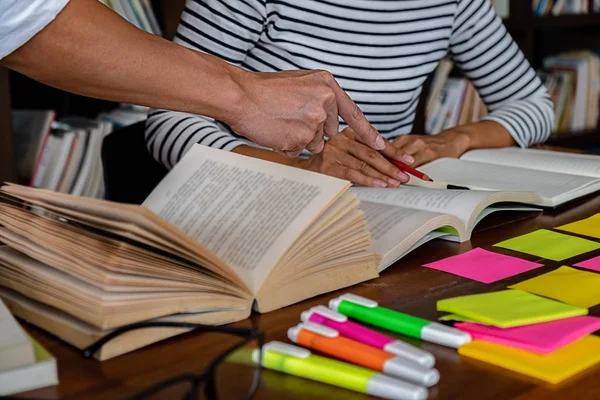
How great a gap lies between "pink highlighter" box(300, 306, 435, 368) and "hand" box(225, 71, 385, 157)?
295 millimetres

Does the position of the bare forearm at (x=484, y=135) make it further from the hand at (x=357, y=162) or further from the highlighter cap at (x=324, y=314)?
the highlighter cap at (x=324, y=314)

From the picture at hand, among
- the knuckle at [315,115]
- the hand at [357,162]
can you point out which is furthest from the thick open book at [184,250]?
the hand at [357,162]

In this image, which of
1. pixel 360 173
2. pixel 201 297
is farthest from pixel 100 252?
pixel 360 173

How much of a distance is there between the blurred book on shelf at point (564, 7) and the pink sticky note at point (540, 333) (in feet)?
7.53

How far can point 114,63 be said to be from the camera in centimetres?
81

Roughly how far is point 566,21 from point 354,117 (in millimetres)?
2092

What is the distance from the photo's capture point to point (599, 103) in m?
3.12

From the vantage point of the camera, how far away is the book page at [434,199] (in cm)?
105

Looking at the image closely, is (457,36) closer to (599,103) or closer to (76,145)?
(76,145)

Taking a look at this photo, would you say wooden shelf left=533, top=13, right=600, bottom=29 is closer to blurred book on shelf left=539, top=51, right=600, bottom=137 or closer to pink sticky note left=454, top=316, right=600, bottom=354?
blurred book on shelf left=539, top=51, right=600, bottom=137

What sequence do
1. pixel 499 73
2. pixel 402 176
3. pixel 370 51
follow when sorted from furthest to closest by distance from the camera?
1. pixel 499 73
2. pixel 370 51
3. pixel 402 176

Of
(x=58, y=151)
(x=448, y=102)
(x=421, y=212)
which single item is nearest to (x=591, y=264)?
(x=421, y=212)

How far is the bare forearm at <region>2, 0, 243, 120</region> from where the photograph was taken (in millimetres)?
792

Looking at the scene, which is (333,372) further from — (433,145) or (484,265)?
(433,145)
